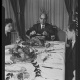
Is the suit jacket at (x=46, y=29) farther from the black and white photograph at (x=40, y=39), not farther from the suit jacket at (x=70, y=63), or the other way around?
the suit jacket at (x=70, y=63)

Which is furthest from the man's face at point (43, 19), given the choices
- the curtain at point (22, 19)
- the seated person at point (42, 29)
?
the curtain at point (22, 19)

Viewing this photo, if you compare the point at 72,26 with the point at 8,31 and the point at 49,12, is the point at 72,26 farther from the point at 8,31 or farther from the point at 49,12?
the point at 8,31

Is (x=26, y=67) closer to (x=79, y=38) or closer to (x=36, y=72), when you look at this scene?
(x=36, y=72)

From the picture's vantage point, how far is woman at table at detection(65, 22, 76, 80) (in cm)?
158

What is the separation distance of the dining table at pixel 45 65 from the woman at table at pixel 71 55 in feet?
0.12

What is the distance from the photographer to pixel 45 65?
5.35 ft

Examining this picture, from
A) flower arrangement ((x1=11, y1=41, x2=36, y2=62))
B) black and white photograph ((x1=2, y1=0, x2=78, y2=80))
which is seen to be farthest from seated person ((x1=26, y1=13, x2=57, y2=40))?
flower arrangement ((x1=11, y1=41, x2=36, y2=62))

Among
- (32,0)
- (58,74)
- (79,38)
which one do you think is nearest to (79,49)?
(79,38)

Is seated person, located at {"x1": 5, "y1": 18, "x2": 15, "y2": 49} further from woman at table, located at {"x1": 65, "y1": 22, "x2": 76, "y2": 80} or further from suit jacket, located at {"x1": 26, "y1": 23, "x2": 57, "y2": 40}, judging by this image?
woman at table, located at {"x1": 65, "y1": 22, "x2": 76, "y2": 80}

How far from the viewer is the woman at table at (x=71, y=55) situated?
1580mm

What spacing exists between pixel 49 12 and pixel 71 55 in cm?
45

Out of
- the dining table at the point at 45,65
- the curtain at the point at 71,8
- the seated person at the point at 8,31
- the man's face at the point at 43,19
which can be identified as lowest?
the dining table at the point at 45,65

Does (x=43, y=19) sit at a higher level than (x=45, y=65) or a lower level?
higher

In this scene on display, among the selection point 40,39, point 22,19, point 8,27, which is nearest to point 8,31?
point 8,27
